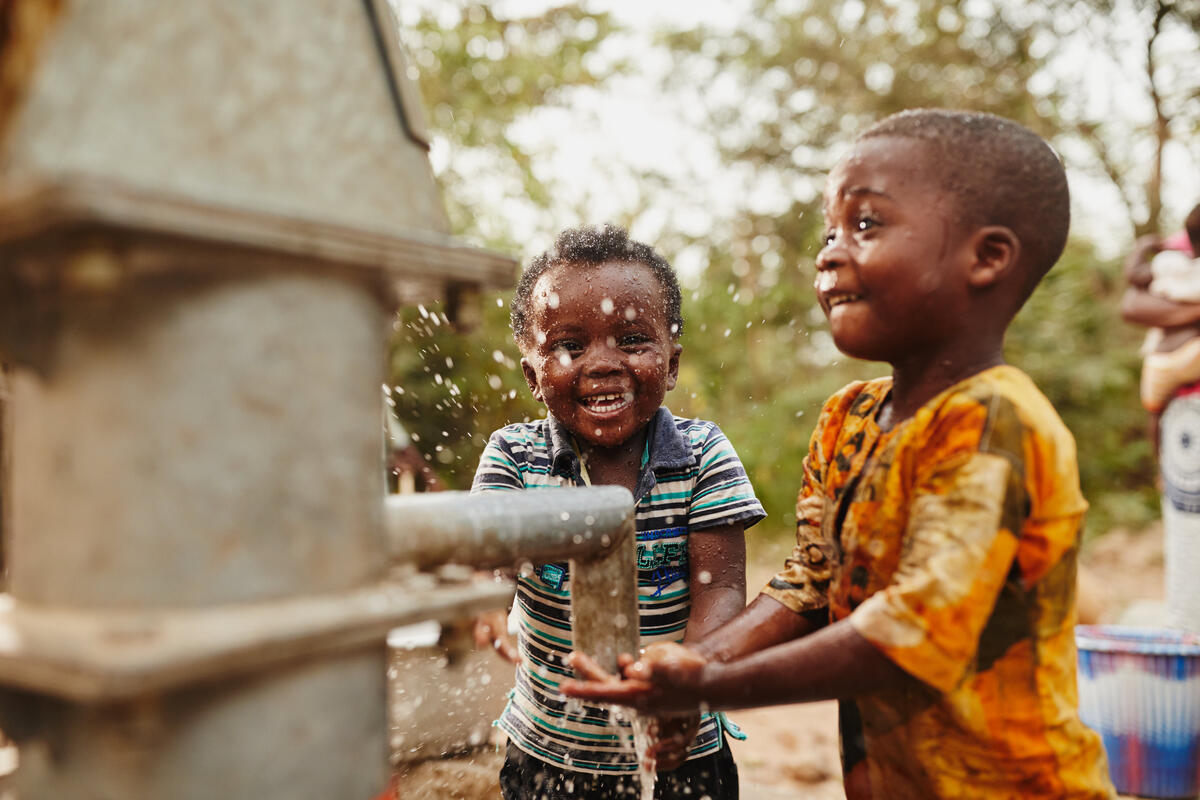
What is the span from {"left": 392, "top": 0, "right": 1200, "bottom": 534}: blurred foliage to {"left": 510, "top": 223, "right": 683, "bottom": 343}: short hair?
20.3 feet

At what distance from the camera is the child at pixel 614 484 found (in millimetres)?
2242

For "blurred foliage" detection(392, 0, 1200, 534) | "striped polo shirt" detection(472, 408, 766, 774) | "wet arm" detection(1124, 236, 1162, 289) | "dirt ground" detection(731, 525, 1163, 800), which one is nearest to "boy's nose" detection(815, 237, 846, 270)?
"striped polo shirt" detection(472, 408, 766, 774)

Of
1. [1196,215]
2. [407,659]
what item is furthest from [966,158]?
[1196,215]

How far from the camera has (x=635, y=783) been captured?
7.41 ft

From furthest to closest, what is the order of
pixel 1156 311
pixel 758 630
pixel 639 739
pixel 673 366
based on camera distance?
pixel 1156 311 < pixel 673 366 < pixel 639 739 < pixel 758 630

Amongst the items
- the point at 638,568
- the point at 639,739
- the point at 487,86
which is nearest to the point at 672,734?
the point at 639,739

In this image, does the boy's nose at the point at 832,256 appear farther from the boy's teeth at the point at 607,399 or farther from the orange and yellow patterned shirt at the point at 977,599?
the boy's teeth at the point at 607,399

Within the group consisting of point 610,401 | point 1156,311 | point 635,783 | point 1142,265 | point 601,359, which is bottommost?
point 635,783

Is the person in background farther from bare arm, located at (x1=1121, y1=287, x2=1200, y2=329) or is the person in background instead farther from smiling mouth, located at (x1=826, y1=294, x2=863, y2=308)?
smiling mouth, located at (x1=826, y1=294, x2=863, y2=308)

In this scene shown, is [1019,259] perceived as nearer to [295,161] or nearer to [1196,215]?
[295,161]

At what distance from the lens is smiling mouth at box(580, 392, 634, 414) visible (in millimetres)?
2264

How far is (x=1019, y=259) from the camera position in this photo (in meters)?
1.56

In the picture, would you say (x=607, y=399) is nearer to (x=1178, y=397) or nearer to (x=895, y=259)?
(x=895, y=259)

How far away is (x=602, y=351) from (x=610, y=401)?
0.12 meters
